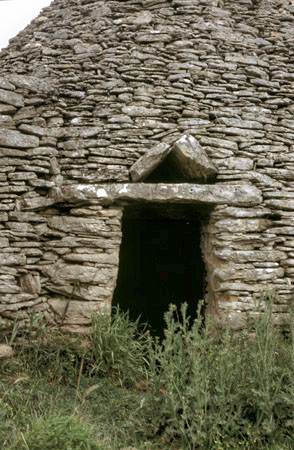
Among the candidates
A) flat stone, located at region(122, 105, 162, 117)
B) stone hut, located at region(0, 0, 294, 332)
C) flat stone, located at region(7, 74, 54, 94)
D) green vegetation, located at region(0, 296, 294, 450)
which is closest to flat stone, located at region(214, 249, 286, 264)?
stone hut, located at region(0, 0, 294, 332)

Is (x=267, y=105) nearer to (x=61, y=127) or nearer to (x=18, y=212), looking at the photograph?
(x=61, y=127)

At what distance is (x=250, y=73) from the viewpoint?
14.6ft

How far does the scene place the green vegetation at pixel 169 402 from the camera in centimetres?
240

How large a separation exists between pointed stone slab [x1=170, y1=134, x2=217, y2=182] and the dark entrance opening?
2147 millimetres

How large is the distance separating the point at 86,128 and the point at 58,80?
28.0 inches

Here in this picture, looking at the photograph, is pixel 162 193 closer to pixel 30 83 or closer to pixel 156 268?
pixel 30 83

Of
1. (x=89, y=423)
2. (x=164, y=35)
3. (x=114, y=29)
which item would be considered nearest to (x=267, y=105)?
(x=164, y=35)

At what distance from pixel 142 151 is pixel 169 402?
247 centimetres

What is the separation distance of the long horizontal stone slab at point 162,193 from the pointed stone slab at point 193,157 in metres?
0.17

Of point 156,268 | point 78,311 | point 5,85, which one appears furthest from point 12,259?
point 156,268

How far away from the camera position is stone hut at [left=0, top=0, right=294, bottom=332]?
12.8ft

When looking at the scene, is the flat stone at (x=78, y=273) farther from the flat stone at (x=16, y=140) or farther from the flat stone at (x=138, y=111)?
the flat stone at (x=138, y=111)

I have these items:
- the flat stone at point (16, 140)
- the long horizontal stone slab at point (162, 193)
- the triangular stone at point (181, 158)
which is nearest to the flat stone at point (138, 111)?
the triangular stone at point (181, 158)

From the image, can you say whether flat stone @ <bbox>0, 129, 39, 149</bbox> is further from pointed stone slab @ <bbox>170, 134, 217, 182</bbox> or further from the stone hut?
pointed stone slab @ <bbox>170, 134, 217, 182</bbox>
